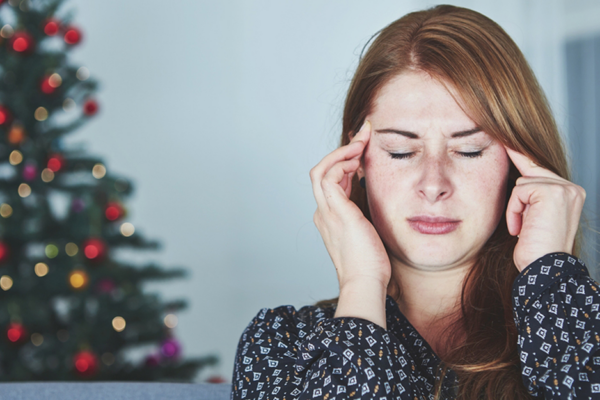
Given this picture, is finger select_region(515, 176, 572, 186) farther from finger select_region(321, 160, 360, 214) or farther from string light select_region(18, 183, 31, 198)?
string light select_region(18, 183, 31, 198)

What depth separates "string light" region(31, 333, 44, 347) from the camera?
2326mm

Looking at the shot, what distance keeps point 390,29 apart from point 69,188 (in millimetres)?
1635

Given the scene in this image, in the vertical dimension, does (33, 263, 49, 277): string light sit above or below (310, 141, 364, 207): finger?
below

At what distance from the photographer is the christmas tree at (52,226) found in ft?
7.46

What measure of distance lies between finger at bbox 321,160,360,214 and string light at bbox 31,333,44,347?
1.75 m

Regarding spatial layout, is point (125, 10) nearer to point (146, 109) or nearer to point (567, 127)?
point (146, 109)

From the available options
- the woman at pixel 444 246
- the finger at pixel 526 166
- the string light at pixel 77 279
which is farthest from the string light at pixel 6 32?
the finger at pixel 526 166

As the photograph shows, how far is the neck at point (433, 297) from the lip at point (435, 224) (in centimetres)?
13

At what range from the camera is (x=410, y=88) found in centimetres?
115

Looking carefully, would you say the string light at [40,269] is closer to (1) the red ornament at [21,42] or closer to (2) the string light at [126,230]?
(2) the string light at [126,230]

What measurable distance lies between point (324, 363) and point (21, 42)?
201 cm

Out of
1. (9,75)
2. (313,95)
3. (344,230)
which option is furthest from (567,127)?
(9,75)

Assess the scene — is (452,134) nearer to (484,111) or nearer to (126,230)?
(484,111)

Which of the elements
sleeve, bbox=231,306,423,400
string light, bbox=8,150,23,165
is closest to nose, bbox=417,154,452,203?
sleeve, bbox=231,306,423,400
